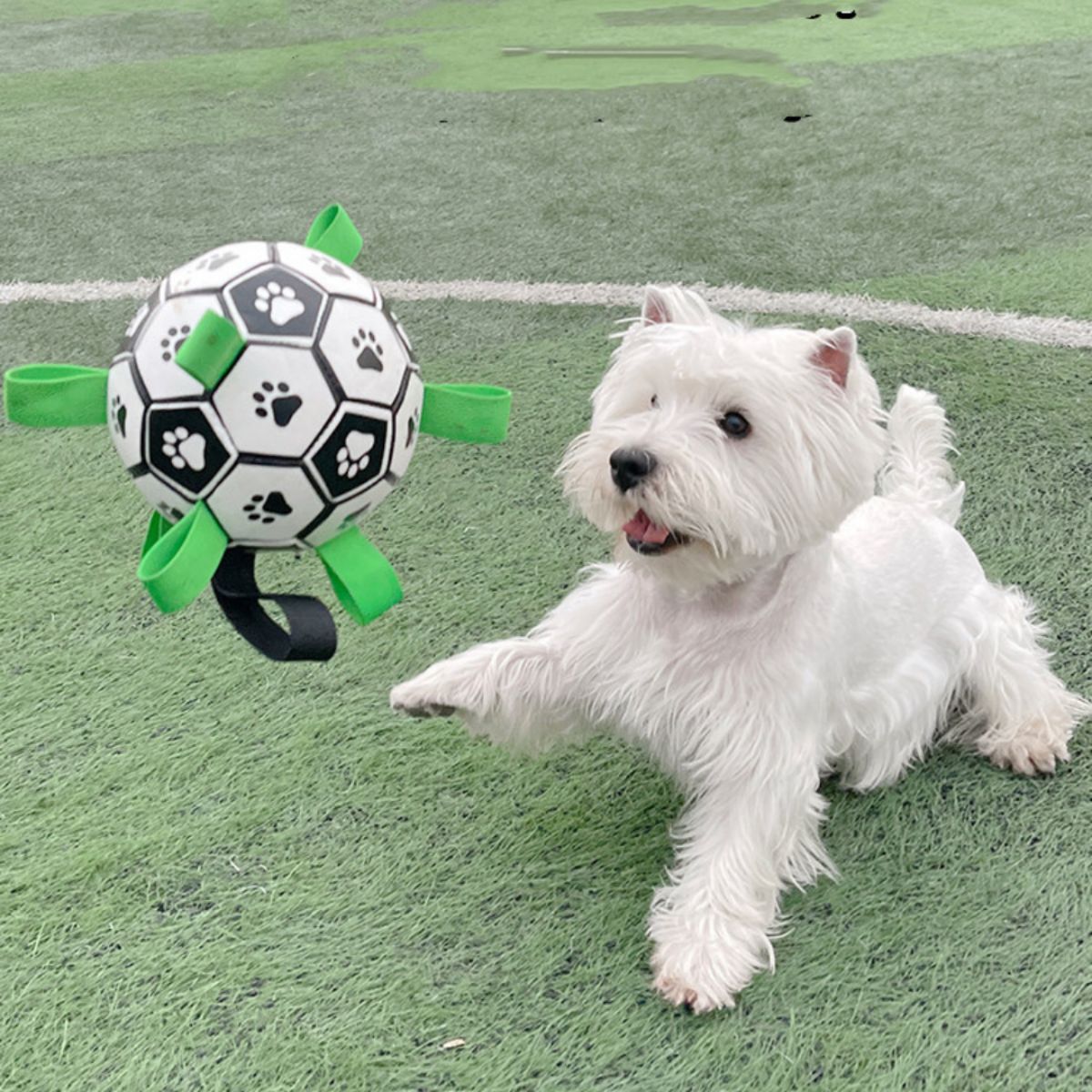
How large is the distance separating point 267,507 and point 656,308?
71 cm

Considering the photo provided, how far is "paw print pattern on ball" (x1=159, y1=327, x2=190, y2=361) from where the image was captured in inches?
57.5

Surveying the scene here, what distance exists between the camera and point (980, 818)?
6.95 feet

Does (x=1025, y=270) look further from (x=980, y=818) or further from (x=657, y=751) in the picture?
(x=657, y=751)

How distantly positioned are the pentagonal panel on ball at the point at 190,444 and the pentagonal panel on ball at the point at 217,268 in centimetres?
16

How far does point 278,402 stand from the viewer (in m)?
1.44

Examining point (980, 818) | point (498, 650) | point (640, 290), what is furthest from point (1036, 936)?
point (640, 290)

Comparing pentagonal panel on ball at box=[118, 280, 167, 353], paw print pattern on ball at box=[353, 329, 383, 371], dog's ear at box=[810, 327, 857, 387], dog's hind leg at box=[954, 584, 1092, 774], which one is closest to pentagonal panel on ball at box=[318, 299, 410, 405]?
paw print pattern on ball at box=[353, 329, 383, 371]

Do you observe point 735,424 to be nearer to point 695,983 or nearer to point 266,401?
point 266,401

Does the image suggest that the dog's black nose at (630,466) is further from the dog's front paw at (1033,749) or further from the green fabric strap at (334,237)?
the dog's front paw at (1033,749)

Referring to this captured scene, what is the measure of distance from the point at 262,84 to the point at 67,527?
Result: 4486 millimetres

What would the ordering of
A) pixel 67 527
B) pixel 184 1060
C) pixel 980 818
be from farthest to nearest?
pixel 67 527, pixel 980 818, pixel 184 1060

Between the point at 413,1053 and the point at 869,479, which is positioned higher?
the point at 869,479

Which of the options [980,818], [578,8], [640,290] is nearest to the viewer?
[980,818]

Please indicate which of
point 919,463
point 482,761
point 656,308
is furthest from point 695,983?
point 919,463
